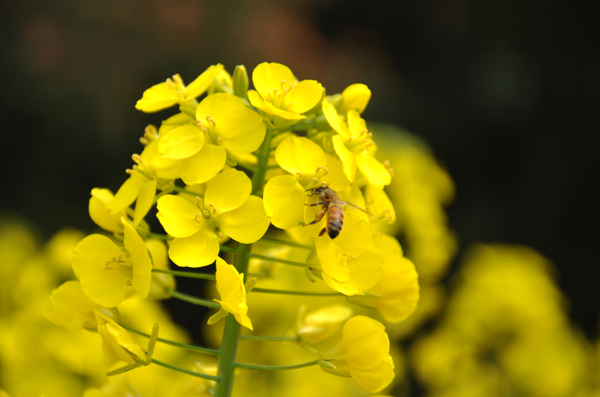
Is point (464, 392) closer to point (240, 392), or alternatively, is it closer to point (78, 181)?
point (240, 392)

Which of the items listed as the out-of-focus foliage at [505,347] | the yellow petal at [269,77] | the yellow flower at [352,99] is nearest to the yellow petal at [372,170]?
Answer: the yellow flower at [352,99]

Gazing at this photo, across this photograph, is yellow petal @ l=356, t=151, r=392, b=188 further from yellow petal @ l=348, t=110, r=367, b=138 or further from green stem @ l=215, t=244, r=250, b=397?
green stem @ l=215, t=244, r=250, b=397

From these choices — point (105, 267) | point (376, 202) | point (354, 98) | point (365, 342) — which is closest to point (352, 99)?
point (354, 98)

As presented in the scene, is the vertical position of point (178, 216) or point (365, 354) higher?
point (178, 216)

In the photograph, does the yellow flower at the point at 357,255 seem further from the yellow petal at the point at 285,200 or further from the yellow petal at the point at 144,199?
the yellow petal at the point at 144,199

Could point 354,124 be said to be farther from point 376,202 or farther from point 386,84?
point 386,84

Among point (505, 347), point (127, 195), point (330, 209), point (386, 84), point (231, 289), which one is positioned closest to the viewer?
point (231, 289)
